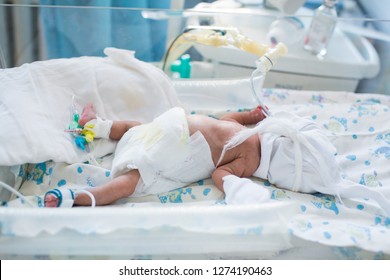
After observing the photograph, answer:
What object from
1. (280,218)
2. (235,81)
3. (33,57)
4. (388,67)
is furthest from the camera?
(388,67)

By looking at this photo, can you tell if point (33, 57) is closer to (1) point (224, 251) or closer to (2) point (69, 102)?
(2) point (69, 102)

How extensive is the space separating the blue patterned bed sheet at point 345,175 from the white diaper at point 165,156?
0.11ft

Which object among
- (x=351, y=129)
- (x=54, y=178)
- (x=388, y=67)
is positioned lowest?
(x=54, y=178)

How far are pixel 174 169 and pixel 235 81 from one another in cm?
53

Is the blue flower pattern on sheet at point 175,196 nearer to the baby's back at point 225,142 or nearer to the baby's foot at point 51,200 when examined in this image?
the baby's back at point 225,142

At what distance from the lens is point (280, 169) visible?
3.60ft

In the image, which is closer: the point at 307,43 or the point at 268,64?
the point at 268,64

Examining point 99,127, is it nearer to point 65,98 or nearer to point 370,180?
point 65,98

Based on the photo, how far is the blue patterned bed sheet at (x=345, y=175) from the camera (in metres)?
0.87

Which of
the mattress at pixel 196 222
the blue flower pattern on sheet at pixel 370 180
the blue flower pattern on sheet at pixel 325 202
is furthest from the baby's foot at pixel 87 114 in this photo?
the blue flower pattern on sheet at pixel 370 180

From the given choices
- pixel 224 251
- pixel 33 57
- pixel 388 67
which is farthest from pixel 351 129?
pixel 33 57

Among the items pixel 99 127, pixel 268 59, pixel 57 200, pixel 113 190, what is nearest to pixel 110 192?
pixel 113 190

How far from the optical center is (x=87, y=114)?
46.8 inches

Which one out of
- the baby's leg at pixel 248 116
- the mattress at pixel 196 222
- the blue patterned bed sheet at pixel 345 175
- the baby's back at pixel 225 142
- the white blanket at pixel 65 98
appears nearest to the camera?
the mattress at pixel 196 222
